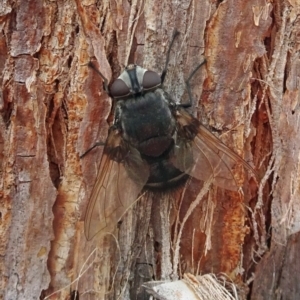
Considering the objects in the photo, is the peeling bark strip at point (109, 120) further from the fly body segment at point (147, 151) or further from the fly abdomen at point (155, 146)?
the fly abdomen at point (155, 146)

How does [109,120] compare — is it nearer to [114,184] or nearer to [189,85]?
[114,184]

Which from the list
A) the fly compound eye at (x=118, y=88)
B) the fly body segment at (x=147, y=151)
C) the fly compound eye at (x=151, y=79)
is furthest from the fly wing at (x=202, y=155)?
the fly compound eye at (x=118, y=88)

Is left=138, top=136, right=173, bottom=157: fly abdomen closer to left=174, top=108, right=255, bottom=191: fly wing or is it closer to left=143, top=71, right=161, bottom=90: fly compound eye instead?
left=174, top=108, right=255, bottom=191: fly wing

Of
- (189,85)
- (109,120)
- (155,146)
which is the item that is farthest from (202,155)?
(109,120)

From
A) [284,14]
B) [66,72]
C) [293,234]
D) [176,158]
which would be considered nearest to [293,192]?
[293,234]

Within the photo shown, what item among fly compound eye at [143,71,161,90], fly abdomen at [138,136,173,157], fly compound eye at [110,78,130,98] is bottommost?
fly abdomen at [138,136,173,157]

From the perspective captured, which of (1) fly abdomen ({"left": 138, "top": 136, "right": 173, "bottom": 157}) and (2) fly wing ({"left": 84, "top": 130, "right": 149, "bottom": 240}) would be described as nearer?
(2) fly wing ({"left": 84, "top": 130, "right": 149, "bottom": 240})

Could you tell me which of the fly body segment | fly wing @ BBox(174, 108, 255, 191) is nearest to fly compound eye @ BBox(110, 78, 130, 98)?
the fly body segment

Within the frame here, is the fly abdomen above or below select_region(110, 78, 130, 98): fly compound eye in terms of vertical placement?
below
